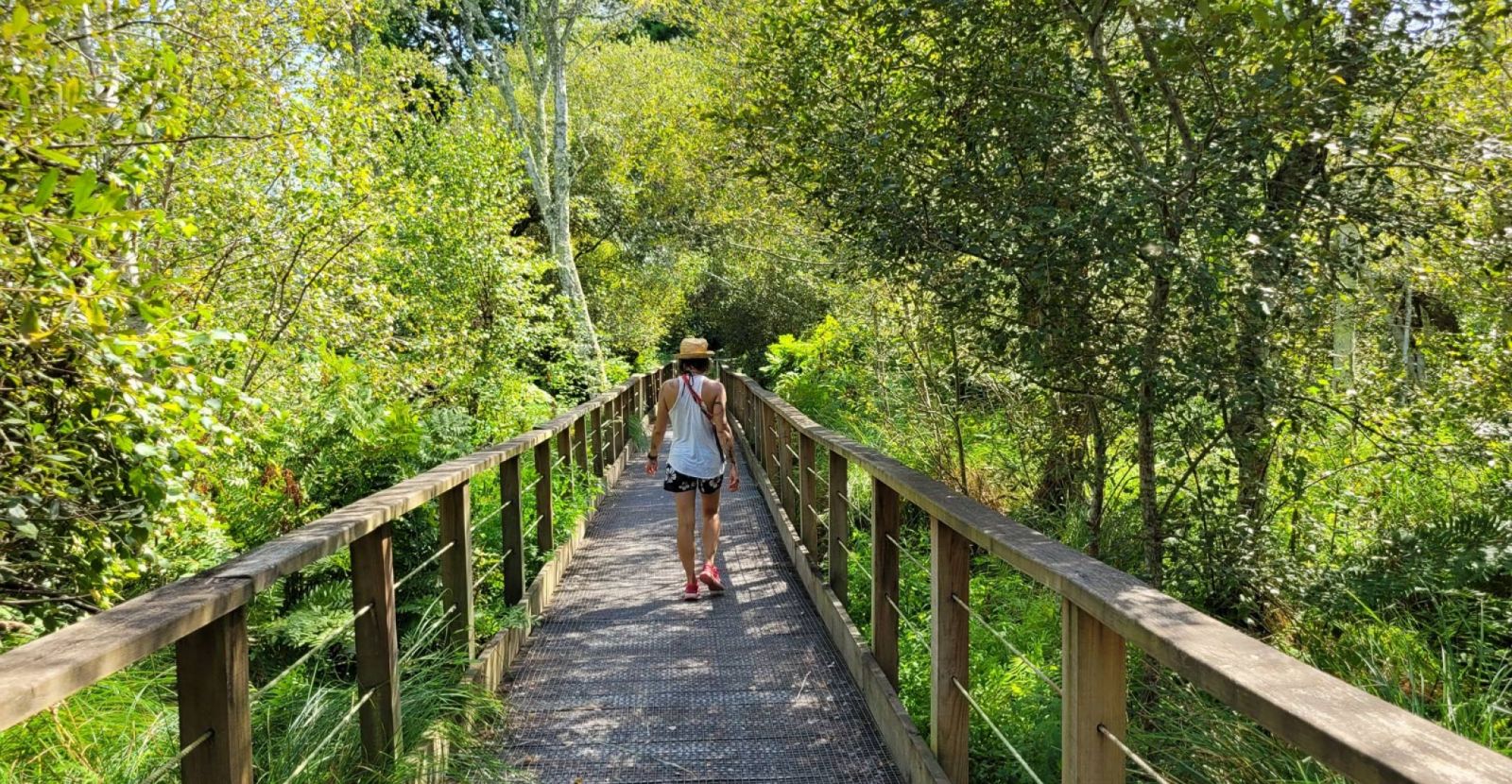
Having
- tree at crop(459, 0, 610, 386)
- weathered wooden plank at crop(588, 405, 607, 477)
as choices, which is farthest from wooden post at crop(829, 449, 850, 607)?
tree at crop(459, 0, 610, 386)

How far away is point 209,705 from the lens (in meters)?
2.29

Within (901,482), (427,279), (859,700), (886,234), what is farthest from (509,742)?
(427,279)

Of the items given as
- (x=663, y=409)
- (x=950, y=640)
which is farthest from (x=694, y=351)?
(x=950, y=640)

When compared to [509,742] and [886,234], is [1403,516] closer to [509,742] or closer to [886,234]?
[886,234]

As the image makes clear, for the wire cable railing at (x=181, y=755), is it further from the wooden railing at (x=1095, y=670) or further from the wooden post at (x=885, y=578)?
the wooden post at (x=885, y=578)

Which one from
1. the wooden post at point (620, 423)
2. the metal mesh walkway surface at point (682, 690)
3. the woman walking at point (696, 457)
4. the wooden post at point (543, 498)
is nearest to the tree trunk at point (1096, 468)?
the metal mesh walkway surface at point (682, 690)

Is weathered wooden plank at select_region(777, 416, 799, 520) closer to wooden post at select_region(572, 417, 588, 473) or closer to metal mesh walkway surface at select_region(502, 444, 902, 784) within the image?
metal mesh walkway surface at select_region(502, 444, 902, 784)

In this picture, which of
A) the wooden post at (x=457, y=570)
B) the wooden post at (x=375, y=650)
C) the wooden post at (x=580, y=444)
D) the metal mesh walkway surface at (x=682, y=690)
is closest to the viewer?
the wooden post at (x=375, y=650)

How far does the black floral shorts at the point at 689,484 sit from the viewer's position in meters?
6.83

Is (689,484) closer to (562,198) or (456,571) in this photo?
(456,571)

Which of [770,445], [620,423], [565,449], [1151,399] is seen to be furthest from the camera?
Result: [620,423]

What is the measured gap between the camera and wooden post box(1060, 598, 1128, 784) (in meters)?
2.36

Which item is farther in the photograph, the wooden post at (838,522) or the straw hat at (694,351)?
the straw hat at (694,351)

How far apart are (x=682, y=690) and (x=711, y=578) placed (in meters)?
1.90
